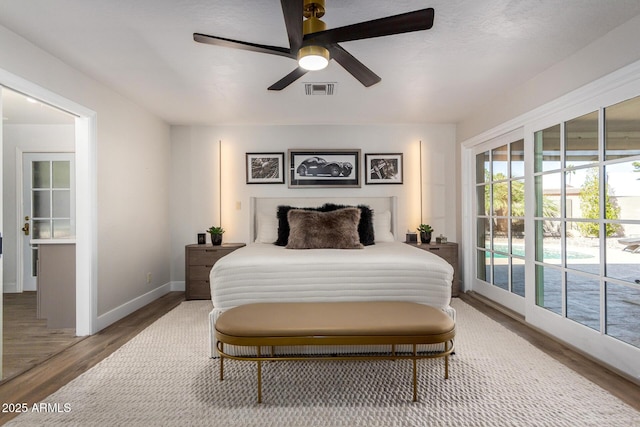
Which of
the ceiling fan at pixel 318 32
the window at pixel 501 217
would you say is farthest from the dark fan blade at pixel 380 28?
the window at pixel 501 217

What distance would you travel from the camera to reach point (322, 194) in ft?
15.5

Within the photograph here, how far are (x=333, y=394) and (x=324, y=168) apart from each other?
3172mm

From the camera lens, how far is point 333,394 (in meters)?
2.02

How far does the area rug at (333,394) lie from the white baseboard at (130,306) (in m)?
0.73

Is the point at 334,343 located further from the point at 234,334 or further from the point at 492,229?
the point at 492,229

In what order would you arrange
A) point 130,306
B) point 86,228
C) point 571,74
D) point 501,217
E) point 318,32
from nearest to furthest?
point 318,32, point 571,74, point 86,228, point 130,306, point 501,217

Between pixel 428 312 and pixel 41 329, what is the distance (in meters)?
3.44

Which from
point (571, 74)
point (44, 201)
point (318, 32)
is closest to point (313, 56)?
point (318, 32)

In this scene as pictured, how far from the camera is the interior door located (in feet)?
15.5

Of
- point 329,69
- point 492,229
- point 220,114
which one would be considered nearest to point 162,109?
point 220,114

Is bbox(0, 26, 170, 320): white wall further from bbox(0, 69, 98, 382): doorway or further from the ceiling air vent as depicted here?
the ceiling air vent

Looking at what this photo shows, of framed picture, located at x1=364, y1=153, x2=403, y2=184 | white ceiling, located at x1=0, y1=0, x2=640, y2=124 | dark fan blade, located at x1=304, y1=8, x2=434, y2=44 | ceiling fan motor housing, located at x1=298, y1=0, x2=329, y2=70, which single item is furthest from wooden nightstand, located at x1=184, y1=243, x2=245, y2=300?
dark fan blade, located at x1=304, y1=8, x2=434, y2=44

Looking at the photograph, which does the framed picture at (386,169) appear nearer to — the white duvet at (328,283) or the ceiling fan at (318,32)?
the white duvet at (328,283)

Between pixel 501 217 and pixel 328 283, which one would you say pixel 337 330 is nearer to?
pixel 328 283
